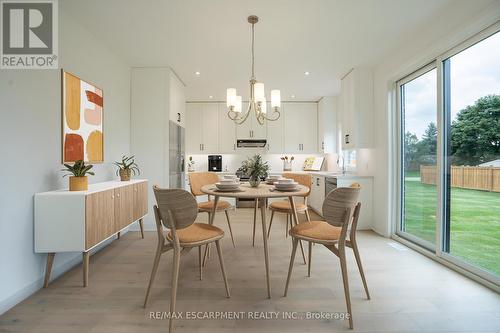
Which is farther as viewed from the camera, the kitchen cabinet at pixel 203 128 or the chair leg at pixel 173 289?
the kitchen cabinet at pixel 203 128

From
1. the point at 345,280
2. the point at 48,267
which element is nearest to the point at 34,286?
the point at 48,267

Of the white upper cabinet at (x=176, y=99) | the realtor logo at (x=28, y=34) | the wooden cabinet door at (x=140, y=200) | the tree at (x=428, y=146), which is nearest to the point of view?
the realtor logo at (x=28, y=34)

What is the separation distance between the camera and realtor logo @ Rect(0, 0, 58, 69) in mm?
1994

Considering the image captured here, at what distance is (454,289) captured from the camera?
2.11 metres

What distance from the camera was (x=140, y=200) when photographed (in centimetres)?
325

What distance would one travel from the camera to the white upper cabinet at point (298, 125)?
599 centimetres

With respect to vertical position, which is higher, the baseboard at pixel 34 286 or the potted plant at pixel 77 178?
the potted plant at pixel 77 178

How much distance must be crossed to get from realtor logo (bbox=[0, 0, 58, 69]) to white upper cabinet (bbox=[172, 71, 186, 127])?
1734 mm

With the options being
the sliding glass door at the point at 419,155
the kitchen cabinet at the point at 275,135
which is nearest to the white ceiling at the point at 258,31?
the sliding glass door at the point at 419,155

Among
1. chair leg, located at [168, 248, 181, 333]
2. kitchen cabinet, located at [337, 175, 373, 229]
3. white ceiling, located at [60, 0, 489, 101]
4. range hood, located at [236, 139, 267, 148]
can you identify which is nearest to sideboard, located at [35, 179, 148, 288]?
chair leg, located at [168, 248, 181, 333]

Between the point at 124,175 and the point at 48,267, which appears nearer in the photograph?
the point at 48,267

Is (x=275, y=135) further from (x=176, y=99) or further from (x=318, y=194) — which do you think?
(x=176, y=99)

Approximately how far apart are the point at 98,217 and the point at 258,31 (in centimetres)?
256

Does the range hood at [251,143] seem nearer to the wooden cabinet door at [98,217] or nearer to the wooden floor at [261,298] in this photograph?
the wooden floor at [261,298]
